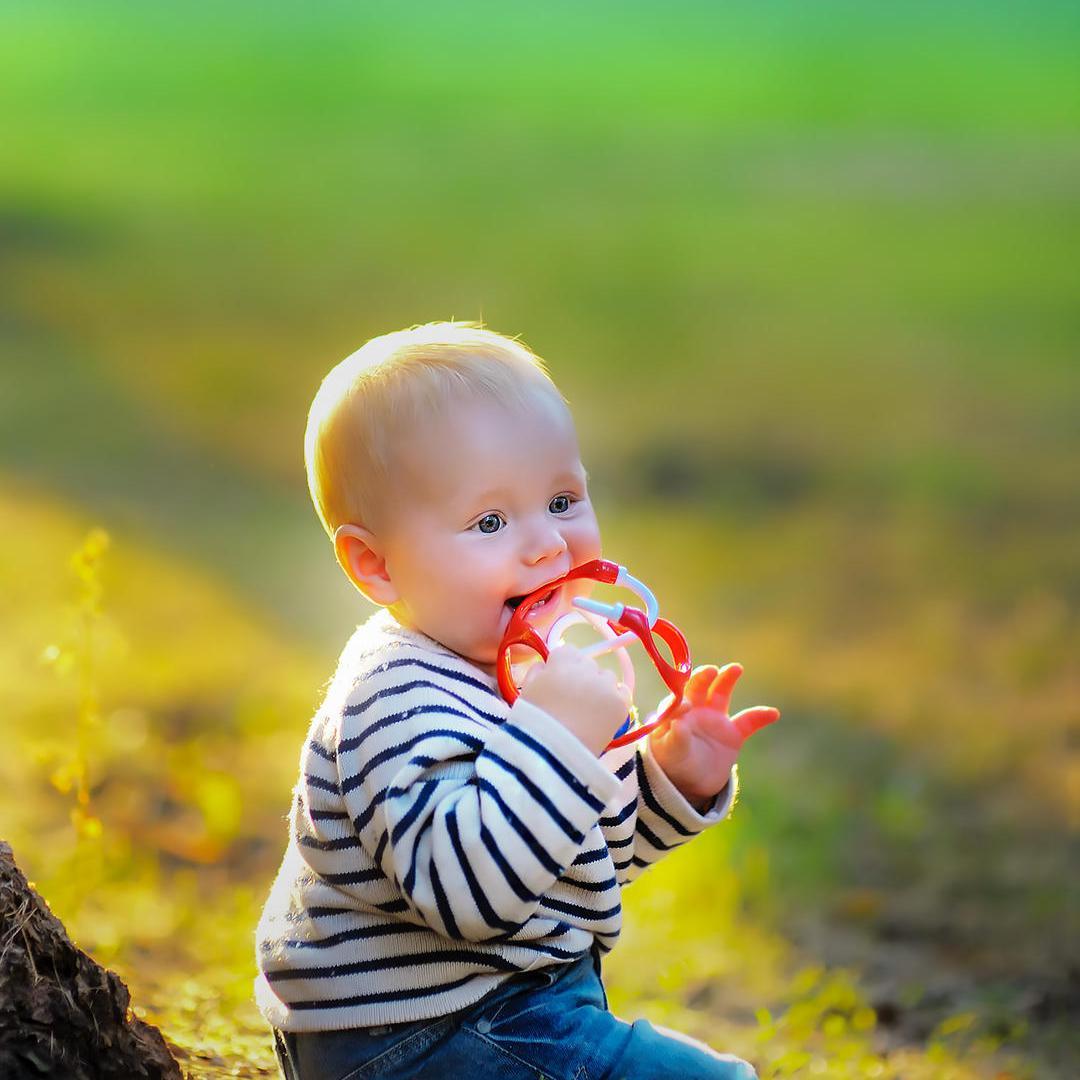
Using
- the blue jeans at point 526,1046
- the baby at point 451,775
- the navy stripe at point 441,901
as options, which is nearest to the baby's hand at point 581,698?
the baby at point 451,775

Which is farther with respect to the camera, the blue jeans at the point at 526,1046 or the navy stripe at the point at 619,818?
the navy stripe at the point at 619,818

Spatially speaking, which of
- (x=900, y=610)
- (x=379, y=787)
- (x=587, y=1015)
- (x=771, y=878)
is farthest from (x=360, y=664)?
(x=900, y=610)

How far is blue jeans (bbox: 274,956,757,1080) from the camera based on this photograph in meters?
1.63

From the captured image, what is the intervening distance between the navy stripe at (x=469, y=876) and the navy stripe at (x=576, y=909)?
145 millimetres

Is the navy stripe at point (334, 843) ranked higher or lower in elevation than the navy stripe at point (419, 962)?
higher

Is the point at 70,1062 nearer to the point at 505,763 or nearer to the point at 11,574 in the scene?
the point at 505,763

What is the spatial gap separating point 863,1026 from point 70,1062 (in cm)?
167

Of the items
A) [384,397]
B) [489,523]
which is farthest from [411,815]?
A: [384,397]

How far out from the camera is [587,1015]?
1.68 meters

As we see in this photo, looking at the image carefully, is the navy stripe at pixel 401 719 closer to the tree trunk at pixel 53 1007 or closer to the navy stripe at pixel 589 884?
the navy stripe at pixel 589 884

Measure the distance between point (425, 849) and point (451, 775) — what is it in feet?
0.29

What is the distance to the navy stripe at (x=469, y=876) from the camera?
1.51m

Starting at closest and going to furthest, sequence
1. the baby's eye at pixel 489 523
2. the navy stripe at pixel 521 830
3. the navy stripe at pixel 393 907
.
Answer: the navy stripe at pixel 521 830, the navy stripe at pixel 393 907, the baby's eye at pixel 489 523

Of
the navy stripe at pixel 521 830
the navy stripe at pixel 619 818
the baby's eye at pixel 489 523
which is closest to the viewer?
the navy stripe at pixel 521 830
